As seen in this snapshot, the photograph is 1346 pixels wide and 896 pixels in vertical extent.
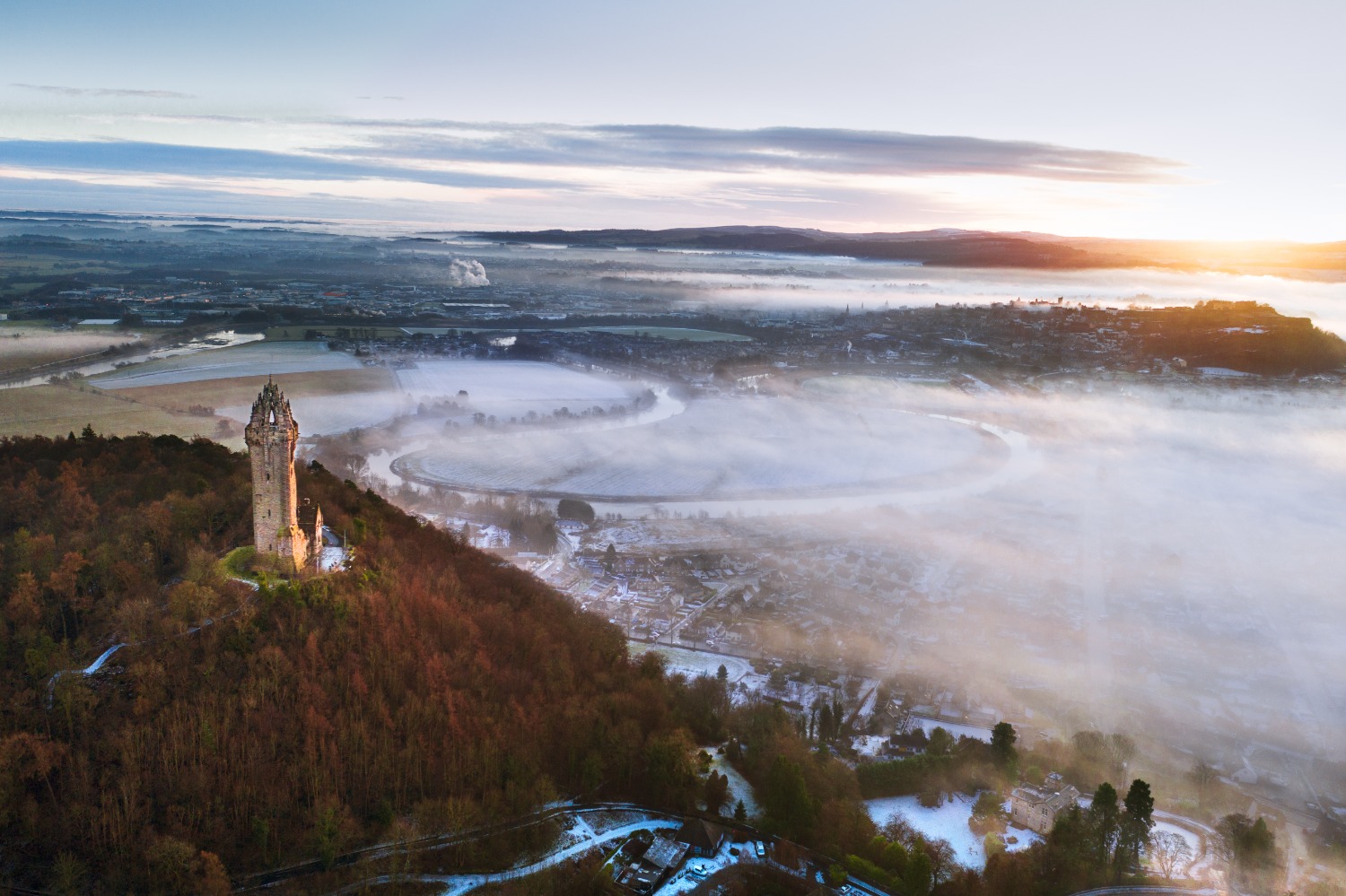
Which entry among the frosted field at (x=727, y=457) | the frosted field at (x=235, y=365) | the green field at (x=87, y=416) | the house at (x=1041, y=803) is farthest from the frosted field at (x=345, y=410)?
the house at (x=1041, y=803)

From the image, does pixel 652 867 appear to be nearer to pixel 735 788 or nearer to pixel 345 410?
pixel 735 788

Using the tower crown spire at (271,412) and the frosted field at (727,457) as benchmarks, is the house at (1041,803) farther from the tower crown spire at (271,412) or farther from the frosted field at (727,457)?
the frosted field at (727,457)

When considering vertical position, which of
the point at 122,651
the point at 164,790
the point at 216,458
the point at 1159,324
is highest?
the point at 1159,324

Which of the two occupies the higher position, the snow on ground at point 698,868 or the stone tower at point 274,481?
the stone tower at point 274,481

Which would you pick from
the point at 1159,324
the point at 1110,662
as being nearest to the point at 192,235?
the point at 1110,662

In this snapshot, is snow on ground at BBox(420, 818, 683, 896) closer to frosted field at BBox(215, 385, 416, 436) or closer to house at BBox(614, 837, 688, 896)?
house at BBox(614, 837, 688, 896)

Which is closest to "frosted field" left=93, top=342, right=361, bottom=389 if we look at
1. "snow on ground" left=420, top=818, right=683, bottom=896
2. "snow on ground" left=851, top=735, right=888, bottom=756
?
"snow on ground" left=420, top=818, right=683, bottom=896

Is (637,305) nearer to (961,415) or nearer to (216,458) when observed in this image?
(961,415)
